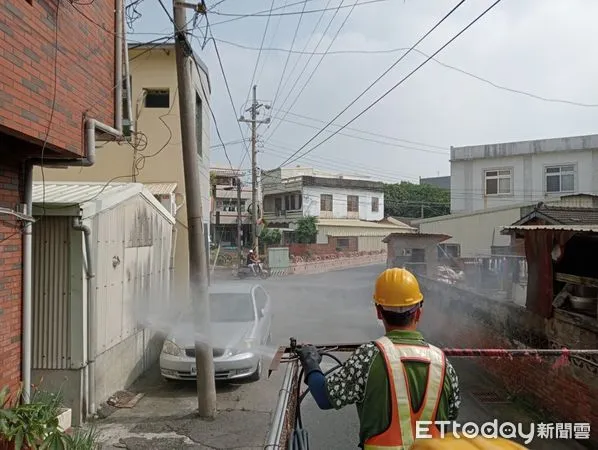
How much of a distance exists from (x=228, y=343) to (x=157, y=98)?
777 centimetres

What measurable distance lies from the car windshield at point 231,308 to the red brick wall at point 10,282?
402 cm

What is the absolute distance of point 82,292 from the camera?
6250 millimetres

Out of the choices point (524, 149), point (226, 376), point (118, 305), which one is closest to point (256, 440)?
point (226, 376)

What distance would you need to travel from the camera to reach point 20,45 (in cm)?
430

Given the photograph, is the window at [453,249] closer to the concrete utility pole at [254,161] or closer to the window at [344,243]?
the concrete utility pole at [254,161]

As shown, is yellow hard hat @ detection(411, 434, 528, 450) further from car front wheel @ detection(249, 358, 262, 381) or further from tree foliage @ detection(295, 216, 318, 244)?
tree foliage @ detection(295, 216, 318, 244)

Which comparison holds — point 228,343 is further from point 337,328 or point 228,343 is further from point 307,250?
point 307,250

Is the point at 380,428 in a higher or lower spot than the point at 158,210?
lower

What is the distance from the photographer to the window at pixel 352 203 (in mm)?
45250

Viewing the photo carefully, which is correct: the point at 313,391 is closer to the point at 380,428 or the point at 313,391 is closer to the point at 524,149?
the point at 380,428

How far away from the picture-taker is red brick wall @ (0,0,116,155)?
164 inches

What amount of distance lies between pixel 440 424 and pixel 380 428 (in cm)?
Result: 30

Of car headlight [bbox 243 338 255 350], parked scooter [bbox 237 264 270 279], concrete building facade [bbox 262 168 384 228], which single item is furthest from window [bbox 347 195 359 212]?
car headlight [bbox 243 338 255 350]

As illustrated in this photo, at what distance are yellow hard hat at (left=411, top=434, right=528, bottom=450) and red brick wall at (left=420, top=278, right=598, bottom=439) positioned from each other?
432cm
